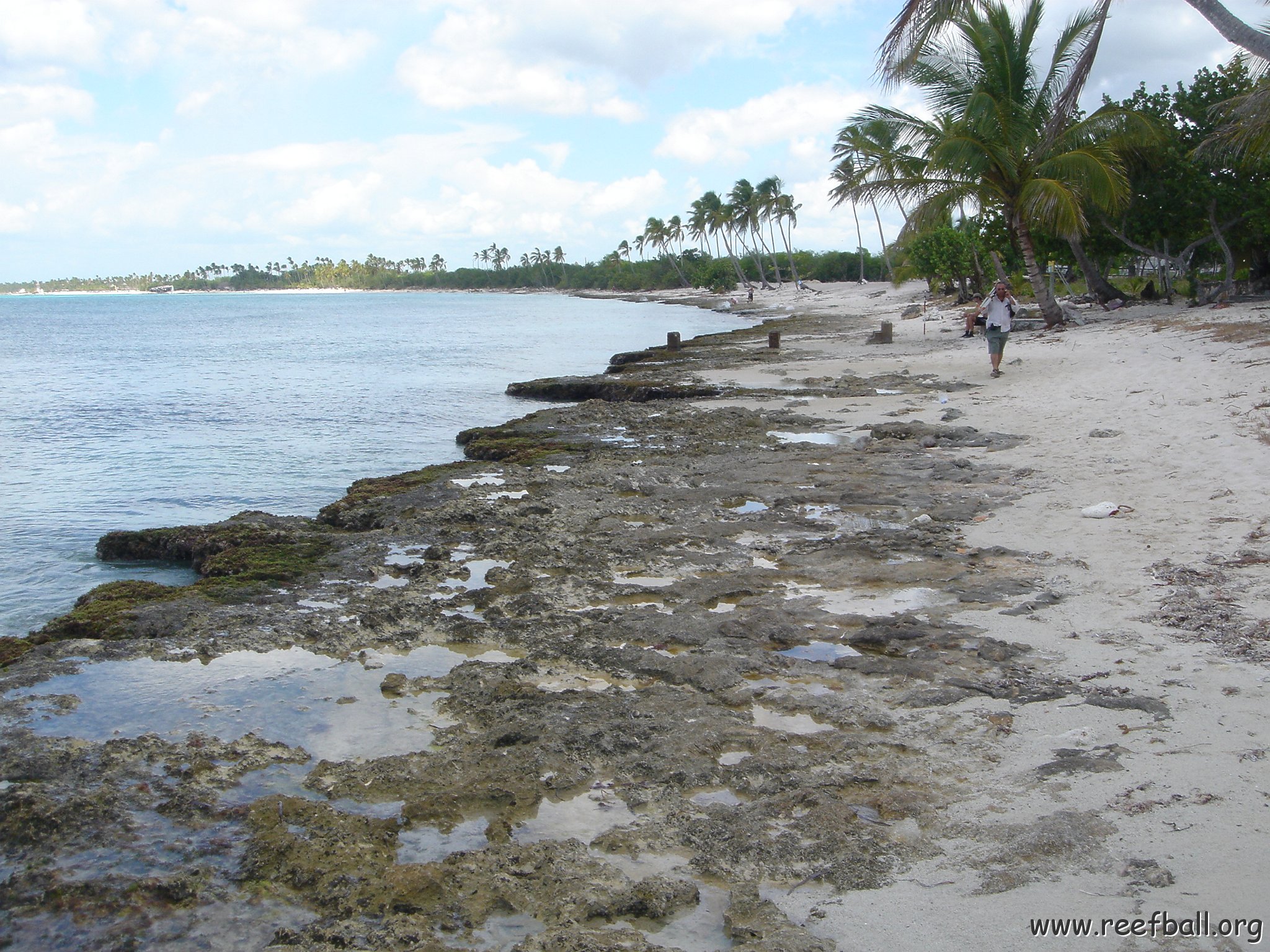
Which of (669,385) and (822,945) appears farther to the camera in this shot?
(669,385)

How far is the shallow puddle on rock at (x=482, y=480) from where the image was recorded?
11.3 meters

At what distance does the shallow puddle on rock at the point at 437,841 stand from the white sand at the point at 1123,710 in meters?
1.37

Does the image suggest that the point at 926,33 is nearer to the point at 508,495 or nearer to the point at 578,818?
the point at 508,495

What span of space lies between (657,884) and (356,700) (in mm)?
2711

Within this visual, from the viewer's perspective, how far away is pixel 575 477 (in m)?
11.4

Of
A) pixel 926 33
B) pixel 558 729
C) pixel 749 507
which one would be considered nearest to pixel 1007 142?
pixel 926 33

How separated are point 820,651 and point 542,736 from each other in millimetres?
1937

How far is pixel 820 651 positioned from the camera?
19.5ft

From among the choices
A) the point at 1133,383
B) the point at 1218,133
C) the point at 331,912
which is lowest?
the point at 331,912

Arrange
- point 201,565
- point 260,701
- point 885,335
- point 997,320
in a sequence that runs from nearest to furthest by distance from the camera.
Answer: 1. point 260,701
2. point 201,565
3. point 997,320
4. point 885,335

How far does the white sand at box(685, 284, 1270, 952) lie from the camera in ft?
10.9

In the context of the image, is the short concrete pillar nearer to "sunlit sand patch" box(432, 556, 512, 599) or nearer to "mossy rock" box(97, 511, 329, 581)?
"mossy rock" box(97, 511, 329, 581)

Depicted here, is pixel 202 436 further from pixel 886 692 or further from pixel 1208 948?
pixel 1208 948

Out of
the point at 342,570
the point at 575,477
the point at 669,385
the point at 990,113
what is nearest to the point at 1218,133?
the point at 990,113
